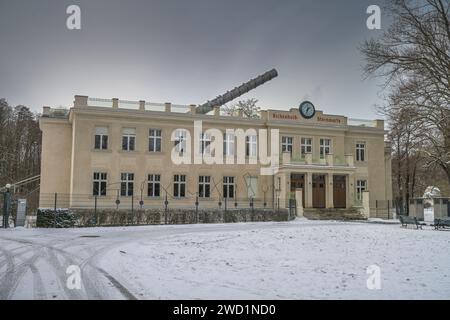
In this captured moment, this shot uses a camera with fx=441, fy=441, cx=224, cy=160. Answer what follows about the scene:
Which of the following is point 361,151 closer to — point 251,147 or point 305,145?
point 305,145

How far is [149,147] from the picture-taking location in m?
30.8

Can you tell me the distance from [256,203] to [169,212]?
10.9 meters

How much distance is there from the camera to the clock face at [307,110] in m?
34.3

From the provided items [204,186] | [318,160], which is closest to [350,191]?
[318,160]

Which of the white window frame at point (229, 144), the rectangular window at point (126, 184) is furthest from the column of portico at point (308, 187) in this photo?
the rectangular window at point (126, 184)

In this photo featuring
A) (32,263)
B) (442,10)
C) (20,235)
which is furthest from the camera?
(20,235)

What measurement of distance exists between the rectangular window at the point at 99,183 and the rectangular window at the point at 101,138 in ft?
5.93

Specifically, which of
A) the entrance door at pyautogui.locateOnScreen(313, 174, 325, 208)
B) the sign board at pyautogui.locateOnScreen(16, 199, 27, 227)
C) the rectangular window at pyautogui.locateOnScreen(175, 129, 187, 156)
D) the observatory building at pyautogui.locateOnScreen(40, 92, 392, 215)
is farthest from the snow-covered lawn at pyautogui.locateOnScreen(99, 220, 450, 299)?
the entrance door at pyautogui.locateOnScreen(313, 174, 325, 208)

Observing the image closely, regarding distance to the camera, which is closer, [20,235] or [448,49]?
[448,49]

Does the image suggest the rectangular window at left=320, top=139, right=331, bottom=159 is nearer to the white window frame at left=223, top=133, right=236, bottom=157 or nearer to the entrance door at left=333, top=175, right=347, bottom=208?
the entrance door at left=333, top=175, right=347, bottom=208

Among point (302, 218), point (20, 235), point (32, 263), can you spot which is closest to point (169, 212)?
point (20, 235)

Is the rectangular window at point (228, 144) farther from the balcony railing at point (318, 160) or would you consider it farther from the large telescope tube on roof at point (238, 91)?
the balcony railing at point (318, 160)
